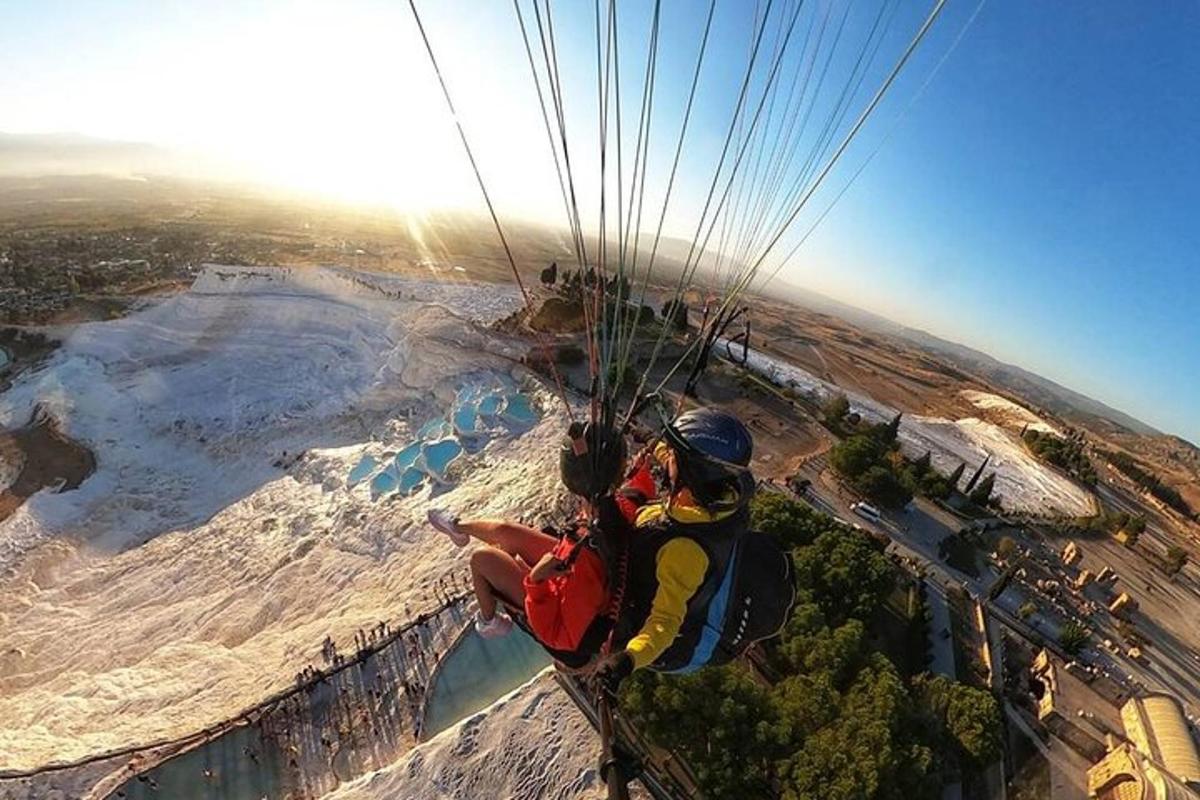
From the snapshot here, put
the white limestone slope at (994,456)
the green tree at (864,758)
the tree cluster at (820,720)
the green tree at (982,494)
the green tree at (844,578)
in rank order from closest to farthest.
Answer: the green tree at (864,758) < the tree cluster at (820,720) < the green tree at (844,578) < the green tree at (982,494) < the white limestone slope at (994,456)

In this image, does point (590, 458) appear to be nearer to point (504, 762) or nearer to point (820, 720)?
point (820, 720)

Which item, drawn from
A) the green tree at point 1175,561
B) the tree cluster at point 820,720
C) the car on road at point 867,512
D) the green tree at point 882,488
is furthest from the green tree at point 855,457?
the green tree at point 1175,561

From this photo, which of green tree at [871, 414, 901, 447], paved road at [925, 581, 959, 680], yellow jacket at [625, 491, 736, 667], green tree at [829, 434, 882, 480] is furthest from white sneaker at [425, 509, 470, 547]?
green tree at [871, 414, 901, 447]

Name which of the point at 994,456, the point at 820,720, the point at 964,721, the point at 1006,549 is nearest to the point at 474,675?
the point at 820,720

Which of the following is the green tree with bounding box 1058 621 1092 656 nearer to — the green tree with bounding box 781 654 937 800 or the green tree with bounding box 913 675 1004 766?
the green tree with bounding box 913 675 1004 766

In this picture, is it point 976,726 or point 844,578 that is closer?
point 976,726

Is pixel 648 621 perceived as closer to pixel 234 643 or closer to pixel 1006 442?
pixel 234 643

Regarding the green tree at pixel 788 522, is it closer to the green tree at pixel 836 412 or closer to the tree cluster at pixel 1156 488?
the green tree at pixel 836 412
